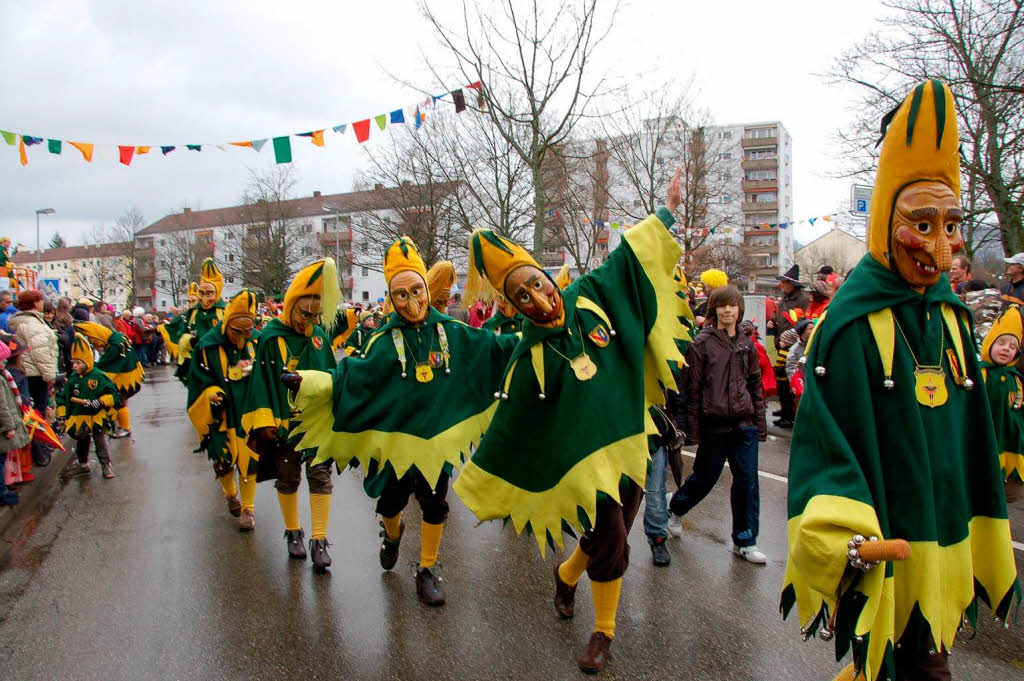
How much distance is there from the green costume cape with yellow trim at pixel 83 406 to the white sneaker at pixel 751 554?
713cm

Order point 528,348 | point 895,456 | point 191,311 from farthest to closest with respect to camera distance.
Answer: point 191,311 → point 528,348 → point 895,456

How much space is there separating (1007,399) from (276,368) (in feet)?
15.0

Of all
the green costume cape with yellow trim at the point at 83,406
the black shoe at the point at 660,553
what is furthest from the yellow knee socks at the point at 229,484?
the black shoe at the point at 660,553

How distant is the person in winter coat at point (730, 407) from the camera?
4.59 metres

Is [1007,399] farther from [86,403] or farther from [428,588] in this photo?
[86,403]

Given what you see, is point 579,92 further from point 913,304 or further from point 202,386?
point 913,304

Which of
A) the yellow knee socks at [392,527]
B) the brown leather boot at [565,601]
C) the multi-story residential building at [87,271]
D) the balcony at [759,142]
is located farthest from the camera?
the balcony at [759,142]

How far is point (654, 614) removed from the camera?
3945mm

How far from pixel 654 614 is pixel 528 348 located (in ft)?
5.89

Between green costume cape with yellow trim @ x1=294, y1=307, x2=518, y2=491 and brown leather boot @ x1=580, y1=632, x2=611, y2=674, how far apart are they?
1.30m

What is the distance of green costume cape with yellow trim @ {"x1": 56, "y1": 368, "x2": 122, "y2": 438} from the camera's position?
7.93 m

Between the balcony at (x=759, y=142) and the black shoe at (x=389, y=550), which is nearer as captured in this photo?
the black shoe at (x=389, y=550)

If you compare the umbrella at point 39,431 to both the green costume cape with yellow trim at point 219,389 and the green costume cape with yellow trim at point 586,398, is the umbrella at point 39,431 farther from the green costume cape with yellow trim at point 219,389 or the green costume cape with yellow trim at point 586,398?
the green costume cape with yellow trim at point 586,398

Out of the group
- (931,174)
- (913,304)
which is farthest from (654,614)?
(931,174)
